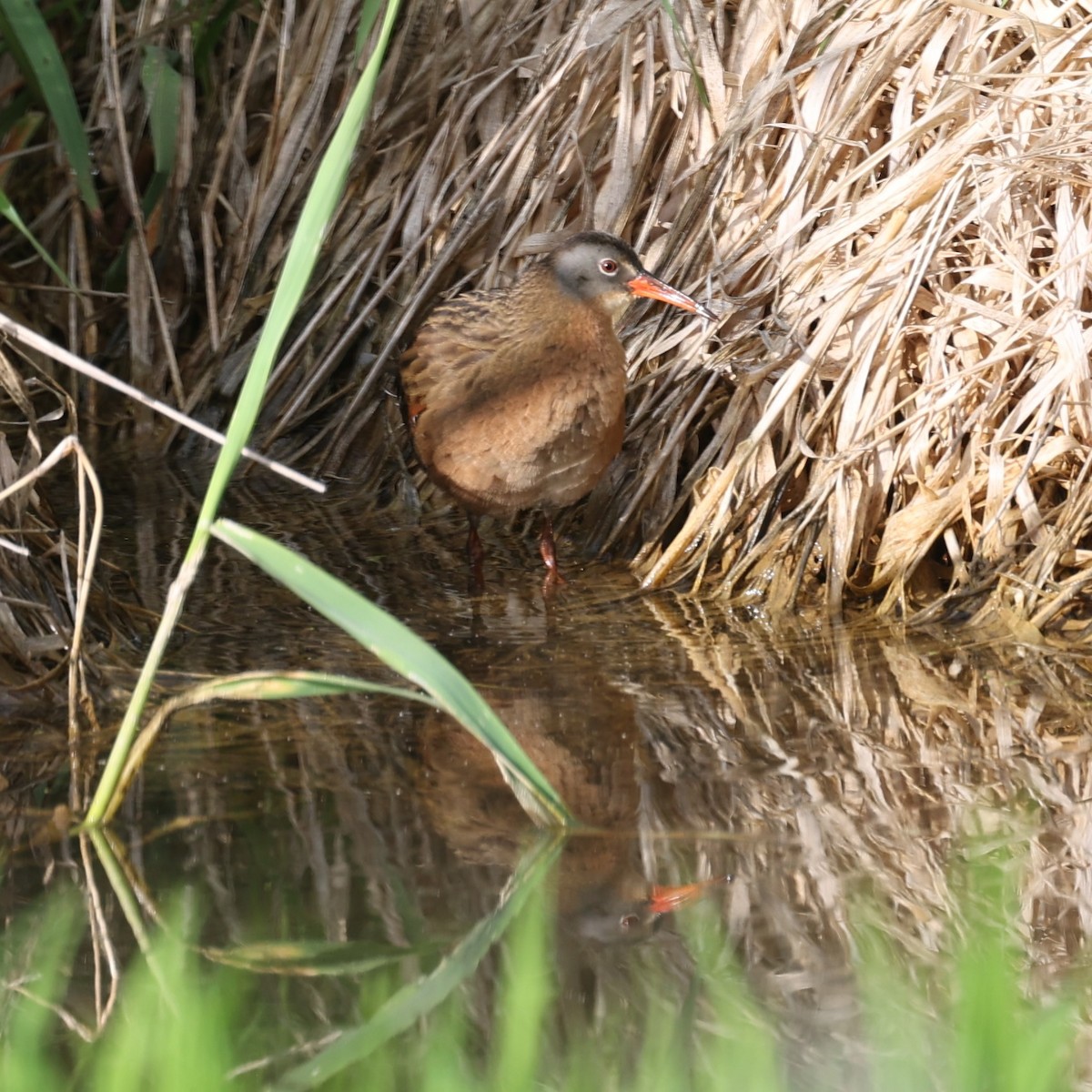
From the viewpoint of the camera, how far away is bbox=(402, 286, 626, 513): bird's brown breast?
12.7 feet

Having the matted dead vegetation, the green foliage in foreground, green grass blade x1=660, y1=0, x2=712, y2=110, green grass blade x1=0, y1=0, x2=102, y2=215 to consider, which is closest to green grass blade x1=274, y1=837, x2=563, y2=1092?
the green foliage in foreground

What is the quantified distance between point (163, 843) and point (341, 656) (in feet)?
3.34

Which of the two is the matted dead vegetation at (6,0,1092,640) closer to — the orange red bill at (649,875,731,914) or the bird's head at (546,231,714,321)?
the bird's head at (546,231,714,321)

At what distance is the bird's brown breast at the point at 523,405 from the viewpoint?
3867 mm

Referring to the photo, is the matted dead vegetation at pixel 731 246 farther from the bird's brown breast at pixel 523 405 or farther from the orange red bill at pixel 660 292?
the bird's brown breast at pixel 523 405

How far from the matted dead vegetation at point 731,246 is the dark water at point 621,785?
308mm

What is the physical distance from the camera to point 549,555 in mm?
4035

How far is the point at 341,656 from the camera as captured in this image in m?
3.30

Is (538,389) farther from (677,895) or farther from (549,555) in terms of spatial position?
(677,895)

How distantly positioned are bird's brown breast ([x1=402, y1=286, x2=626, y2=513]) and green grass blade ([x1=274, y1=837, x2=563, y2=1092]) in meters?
1.68

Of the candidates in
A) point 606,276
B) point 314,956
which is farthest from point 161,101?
point 314,956

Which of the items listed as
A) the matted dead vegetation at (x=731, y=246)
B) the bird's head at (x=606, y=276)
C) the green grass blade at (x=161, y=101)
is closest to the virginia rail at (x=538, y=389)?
the bird's head at (x=606, y=276)

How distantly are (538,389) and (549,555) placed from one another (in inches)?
16.5

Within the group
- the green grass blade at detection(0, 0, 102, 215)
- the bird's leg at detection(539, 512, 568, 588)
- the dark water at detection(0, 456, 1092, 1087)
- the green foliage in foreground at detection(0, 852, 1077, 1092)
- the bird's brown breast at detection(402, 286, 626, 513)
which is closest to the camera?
the green foliage in foreground at detection(0, 852, 1077, 1092)
